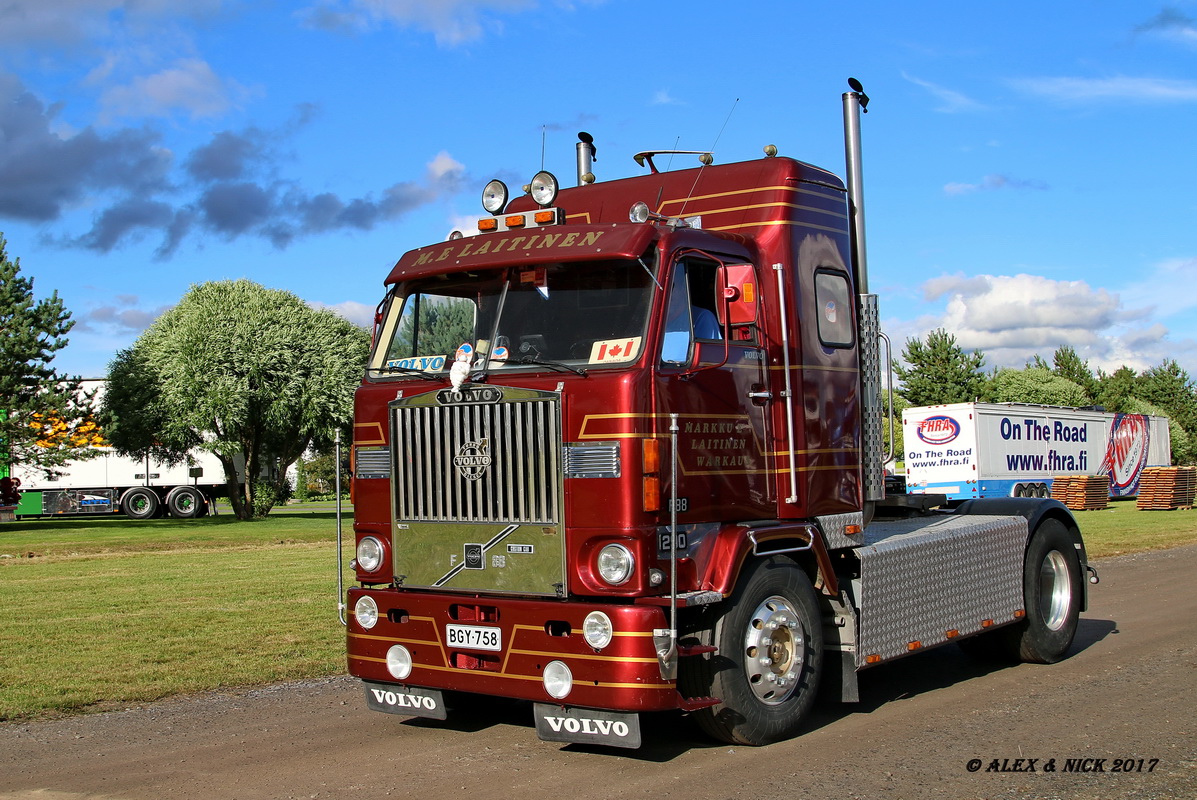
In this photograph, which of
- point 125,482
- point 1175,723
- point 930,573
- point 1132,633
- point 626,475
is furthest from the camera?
point 125,482

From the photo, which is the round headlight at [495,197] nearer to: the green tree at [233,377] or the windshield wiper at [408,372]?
the windshield wiper at [408,372]

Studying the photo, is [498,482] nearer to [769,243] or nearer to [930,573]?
[769,243]

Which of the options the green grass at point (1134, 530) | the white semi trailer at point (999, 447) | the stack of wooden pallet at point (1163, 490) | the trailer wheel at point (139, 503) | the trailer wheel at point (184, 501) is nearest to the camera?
the green grass at point (1134, 530)

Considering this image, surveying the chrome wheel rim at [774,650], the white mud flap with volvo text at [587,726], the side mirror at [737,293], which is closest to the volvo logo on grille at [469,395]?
the side mirror at [737,293]

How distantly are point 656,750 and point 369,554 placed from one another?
2143 millimetres

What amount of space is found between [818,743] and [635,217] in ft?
11.0

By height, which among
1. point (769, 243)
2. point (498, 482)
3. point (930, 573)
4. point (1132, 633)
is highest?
point (769, 243)

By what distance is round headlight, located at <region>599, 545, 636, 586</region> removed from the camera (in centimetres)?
623

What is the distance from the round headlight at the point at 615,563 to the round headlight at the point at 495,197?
2.72 m

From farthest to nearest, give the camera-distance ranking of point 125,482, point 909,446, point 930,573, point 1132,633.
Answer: point 125,482 → point 909,446 → point 1132,633 → point 930,573

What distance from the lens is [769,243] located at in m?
7.49

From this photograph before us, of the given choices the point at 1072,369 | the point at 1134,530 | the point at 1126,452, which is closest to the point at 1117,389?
the point at 1072,369

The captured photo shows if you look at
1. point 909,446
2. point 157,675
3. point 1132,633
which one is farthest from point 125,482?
point 1132,633

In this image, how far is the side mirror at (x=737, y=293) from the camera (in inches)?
276
